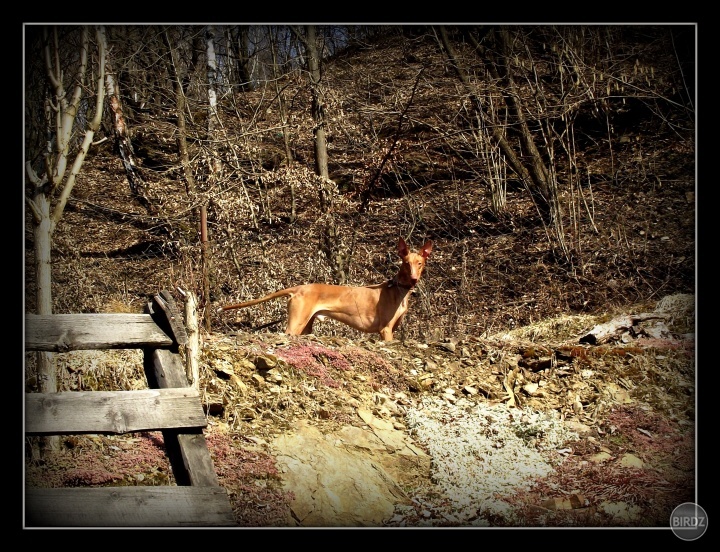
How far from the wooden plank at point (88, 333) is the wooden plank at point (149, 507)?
0.95 m

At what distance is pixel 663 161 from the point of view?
14438mm

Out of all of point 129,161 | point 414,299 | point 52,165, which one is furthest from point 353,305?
point 129,161

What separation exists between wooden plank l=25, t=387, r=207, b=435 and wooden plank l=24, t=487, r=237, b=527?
0.38m

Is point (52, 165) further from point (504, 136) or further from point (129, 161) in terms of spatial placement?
point (504, 136)

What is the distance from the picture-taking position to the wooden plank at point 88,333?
17.5 ft

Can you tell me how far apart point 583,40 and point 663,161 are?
3.14 meters

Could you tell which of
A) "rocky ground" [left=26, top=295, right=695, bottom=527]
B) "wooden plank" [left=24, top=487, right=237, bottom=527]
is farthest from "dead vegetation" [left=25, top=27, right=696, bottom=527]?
"wooden plank" [left=24, top=487, right=237, bottom=527]

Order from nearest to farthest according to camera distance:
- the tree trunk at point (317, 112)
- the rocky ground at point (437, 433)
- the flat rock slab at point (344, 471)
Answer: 1. the flat rock slab at point (344, 471)
2. the rocky ground at point (437, 433)
3. the tree trunk at point (317, 112)

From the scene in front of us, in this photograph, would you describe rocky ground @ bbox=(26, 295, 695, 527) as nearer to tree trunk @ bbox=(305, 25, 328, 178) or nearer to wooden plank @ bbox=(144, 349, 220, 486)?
wooden plank @ bbox=(144, 349, 220, 486)

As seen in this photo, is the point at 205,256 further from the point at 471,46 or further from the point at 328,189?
the point at 471,46

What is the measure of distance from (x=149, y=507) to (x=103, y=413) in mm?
638

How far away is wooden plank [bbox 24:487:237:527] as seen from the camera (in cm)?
485

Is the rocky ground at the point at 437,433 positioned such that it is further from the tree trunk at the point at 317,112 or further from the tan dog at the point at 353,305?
the tree trunk at the point at 317,112

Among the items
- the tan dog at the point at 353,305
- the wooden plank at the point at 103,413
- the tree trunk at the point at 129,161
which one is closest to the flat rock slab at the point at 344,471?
the wooden plank at the point at 103,413
